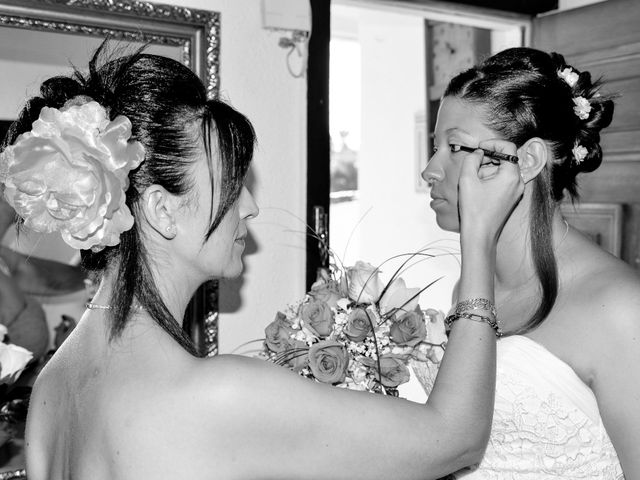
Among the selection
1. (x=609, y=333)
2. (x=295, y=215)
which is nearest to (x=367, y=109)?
(x=295, y=215)

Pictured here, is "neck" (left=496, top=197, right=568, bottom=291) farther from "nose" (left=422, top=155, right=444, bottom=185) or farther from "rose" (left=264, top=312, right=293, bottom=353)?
"rose" (left=264, top=312, right=293, bottom=353)

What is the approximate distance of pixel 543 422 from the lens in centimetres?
141

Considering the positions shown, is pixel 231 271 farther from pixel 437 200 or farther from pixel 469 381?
pixel 437 200

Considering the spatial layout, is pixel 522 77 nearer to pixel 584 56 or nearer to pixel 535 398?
pixel 535 398

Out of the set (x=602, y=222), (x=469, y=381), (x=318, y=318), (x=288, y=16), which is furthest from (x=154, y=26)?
(x=602, y=222)

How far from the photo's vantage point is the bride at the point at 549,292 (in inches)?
52.0

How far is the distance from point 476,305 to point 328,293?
43 centimetres

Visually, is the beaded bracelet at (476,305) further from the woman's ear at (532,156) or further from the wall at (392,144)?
the wall at (392,144)

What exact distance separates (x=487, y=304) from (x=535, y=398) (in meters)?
0.43

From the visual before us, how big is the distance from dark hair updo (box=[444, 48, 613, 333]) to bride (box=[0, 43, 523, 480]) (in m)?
0.48

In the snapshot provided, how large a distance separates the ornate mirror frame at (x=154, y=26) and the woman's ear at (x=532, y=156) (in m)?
0.92

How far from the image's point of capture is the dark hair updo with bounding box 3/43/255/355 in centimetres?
97

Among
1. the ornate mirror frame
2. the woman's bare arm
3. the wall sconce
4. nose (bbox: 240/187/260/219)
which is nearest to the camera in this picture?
the woman's bare arm

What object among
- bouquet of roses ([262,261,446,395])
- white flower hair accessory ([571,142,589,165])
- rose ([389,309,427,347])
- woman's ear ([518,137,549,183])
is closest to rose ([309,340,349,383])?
bouquet of roses ([262,261,446,395])
